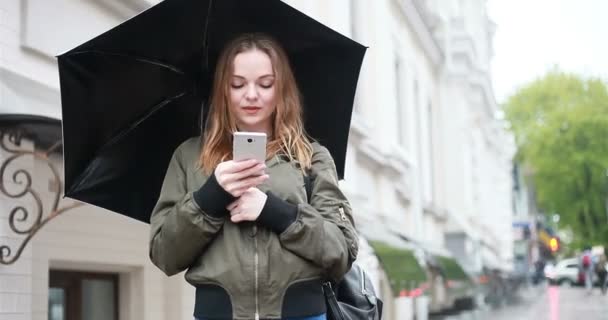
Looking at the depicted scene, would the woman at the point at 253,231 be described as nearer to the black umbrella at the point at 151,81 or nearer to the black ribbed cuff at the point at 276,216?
the black ribbed cuff at the point at 276,216

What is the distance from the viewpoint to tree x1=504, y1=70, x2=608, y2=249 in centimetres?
4869

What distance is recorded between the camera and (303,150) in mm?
2779

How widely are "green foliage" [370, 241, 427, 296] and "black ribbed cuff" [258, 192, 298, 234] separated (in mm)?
8340

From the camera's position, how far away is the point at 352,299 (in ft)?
9.81

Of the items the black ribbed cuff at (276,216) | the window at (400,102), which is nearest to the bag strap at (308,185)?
the black ribbed cuff at (276,216)

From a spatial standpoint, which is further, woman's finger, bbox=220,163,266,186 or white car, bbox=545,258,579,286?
white car, bbox=545,258,579,286

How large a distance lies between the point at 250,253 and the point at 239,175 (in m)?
→ 0.21

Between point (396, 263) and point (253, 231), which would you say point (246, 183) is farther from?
point (396, 263)

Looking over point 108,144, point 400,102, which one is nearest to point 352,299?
point 108,144

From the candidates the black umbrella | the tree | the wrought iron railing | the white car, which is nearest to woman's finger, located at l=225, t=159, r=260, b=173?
the black umbrella

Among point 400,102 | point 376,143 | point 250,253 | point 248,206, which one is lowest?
point 250,253

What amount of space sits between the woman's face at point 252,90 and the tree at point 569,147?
47.6m

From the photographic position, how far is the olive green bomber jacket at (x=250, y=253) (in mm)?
2523

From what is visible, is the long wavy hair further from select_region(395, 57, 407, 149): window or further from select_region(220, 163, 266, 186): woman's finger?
select_region(395, 57, 407, 149): window
